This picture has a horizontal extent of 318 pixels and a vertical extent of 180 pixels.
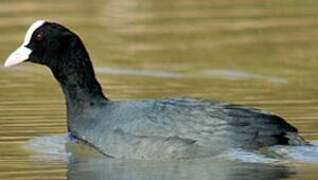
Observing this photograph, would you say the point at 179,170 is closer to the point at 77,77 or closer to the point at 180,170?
the point at 180,170

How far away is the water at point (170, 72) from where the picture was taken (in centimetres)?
1261

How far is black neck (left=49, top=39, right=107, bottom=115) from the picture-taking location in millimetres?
13633

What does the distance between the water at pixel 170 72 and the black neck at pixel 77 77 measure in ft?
1.32

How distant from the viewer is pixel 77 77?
13.8 metres

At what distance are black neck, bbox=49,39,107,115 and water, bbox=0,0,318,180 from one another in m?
0.40

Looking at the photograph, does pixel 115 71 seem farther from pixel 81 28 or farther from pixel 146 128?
pixel 146 128

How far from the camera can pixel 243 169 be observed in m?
12.4

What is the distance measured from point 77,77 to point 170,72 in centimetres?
412

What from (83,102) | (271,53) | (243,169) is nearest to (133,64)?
(271,53)

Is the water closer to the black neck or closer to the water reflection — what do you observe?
the water reflection

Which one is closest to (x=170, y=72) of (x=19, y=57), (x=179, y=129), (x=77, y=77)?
(x=77, y=77)

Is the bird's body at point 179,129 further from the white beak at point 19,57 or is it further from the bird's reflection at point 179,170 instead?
the white beak at point 19,57

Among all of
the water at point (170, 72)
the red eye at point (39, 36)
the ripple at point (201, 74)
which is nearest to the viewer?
the water at point (170, 72)

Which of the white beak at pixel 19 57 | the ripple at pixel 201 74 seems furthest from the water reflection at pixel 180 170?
the ripple at pixel 201 74
